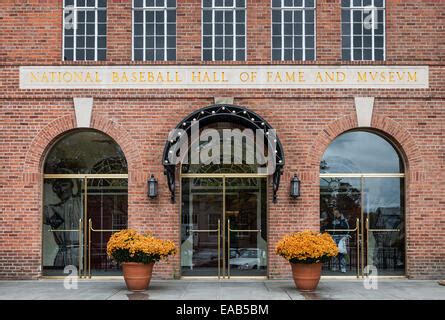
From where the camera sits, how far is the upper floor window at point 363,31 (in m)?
16.4

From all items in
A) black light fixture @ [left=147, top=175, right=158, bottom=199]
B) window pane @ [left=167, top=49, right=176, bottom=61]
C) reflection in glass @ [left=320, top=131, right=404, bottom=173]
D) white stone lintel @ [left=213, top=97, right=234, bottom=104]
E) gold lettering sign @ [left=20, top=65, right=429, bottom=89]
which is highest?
window pane @ [left=167, top=49, right=176, bottom=61]

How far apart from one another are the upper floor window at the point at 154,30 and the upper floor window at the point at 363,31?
169 inches

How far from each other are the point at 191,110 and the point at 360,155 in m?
4.33

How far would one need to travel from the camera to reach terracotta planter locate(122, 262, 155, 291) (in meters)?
14.1

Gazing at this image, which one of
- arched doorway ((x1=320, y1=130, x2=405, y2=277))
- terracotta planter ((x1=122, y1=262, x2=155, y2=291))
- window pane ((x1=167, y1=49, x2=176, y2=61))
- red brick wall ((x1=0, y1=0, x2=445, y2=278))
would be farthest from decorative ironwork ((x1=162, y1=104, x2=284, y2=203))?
terracotta planter ((x1=122, y1=262, x2=155, y2=291))

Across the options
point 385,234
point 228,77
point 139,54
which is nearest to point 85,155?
point 139,54

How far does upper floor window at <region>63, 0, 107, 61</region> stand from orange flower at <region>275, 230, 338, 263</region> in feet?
21.7

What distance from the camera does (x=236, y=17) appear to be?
16.5 meters

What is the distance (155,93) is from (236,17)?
278cm

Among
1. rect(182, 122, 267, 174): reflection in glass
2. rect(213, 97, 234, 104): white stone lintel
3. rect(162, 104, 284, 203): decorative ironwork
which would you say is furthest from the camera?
rect(182, 122, 267, 174): reflection in glass

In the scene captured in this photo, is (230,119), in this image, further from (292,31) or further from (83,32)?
(83,32)

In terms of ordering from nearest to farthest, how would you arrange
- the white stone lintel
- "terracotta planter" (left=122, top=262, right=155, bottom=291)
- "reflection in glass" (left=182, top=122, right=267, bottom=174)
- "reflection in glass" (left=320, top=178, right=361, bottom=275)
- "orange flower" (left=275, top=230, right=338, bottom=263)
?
"orange flower" (left=275, top=230, right=338, bottom=263) → "terracotta planter" (left=122, top=262, right=155, bottom=291) → the white stone lintel → "reflection in glass" (left=320, top=178, right=361, bottom=275) → "reflection in glass" (left=182, top=122, right=267, bottom=174)

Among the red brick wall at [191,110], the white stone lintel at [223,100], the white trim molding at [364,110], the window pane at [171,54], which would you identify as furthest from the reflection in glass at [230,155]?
the white trim molding at [364,110]

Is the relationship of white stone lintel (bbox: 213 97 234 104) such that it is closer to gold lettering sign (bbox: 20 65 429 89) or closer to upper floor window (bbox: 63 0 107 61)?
gold lettering sign (bbox: 20 65 429 89)
